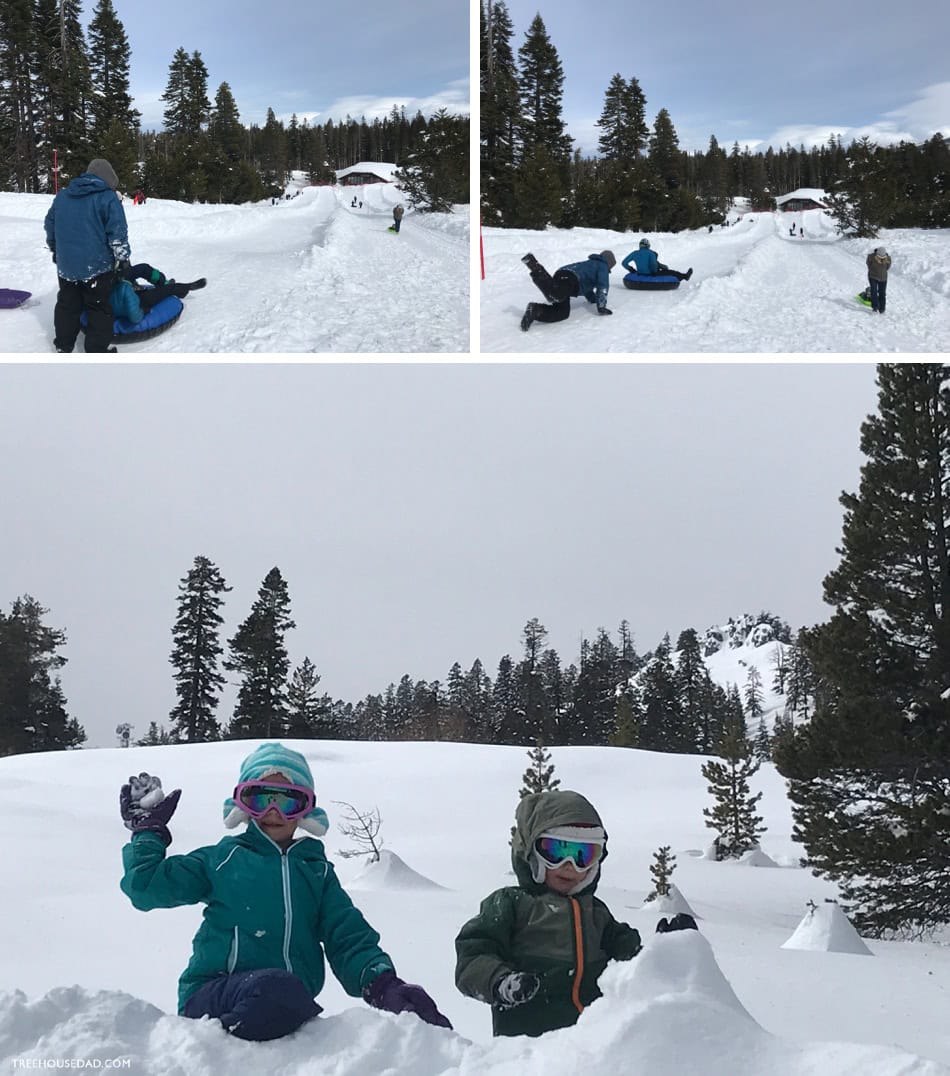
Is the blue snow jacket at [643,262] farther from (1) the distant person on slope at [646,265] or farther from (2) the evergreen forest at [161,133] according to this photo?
(2) the evergreen forest at [161,133]

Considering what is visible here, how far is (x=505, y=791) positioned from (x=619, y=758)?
466 centimetres

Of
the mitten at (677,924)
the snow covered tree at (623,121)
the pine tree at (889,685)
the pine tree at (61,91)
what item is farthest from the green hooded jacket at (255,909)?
the pine tree at (889,685)

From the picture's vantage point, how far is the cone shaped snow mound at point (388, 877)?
417 inches

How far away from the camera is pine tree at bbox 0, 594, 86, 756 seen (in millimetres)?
25688

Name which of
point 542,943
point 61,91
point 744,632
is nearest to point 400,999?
point 542,943

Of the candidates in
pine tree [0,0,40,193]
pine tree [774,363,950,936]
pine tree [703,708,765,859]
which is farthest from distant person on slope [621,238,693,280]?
pine tree [703,708,765,859]

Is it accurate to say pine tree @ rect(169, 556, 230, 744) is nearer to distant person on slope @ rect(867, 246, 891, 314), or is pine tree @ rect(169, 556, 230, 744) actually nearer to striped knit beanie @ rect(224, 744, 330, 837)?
distant person on slope @ rect(867, 246, 891, 314)

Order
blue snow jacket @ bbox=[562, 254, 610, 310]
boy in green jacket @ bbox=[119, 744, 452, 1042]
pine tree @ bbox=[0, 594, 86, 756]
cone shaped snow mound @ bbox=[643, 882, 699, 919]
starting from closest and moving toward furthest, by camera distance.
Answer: boy in green jacket @ bbox=[119, 744, 452, 1042] < blue snow jacket @ bbox=[562, 254, 610, 310] < cone shaped snow mound @ bbox=[643, 882, 699, 919] < pine tree @ bbox=[0, 594, 86, 756]

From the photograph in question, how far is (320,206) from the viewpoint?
786 cm

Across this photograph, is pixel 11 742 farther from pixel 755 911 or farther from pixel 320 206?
pixel 320 206

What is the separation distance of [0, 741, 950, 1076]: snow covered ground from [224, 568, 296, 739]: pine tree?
2956 mm

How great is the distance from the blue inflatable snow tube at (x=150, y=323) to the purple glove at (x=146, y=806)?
429 centimetres

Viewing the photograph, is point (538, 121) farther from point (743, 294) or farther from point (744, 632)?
point (744, 632)

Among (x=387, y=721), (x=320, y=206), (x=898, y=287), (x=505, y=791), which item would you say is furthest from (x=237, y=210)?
(x=387, y=721)
